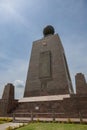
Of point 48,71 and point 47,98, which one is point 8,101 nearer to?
point 47,98

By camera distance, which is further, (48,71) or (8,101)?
(48,71)

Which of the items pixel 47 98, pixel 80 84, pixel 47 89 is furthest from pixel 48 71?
pixel 80 84

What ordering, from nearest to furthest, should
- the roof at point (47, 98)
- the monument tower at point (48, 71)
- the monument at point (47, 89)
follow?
the monument at point (47, 89)
the roof at point (47, 98)
the monument tower at point (48, 71)

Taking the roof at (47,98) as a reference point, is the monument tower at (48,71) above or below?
above

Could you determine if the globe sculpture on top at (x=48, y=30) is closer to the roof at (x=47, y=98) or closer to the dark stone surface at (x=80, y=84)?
the dark stone surface at (x=80, y=84)

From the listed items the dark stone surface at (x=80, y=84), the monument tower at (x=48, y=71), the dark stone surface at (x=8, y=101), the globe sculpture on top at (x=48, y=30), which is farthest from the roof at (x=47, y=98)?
the globe sculpture on top at (x=48, y=30)

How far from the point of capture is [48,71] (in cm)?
2428

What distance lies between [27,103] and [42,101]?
2.43 m

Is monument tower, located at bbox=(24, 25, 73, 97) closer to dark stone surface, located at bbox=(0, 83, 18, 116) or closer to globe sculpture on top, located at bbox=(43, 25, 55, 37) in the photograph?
globe sculpture on top, located at bbox=(43, 25, 55, 37)

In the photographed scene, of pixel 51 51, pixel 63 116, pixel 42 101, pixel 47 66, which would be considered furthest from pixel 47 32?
pixel 63 116

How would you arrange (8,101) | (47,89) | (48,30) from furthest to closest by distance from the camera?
(48,30) → (47,89) → (8,101)

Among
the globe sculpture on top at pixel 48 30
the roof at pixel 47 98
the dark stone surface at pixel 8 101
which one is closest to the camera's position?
the roof at pixel 47 98

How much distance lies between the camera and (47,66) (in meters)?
24.8

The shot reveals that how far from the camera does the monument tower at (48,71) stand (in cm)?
2275
